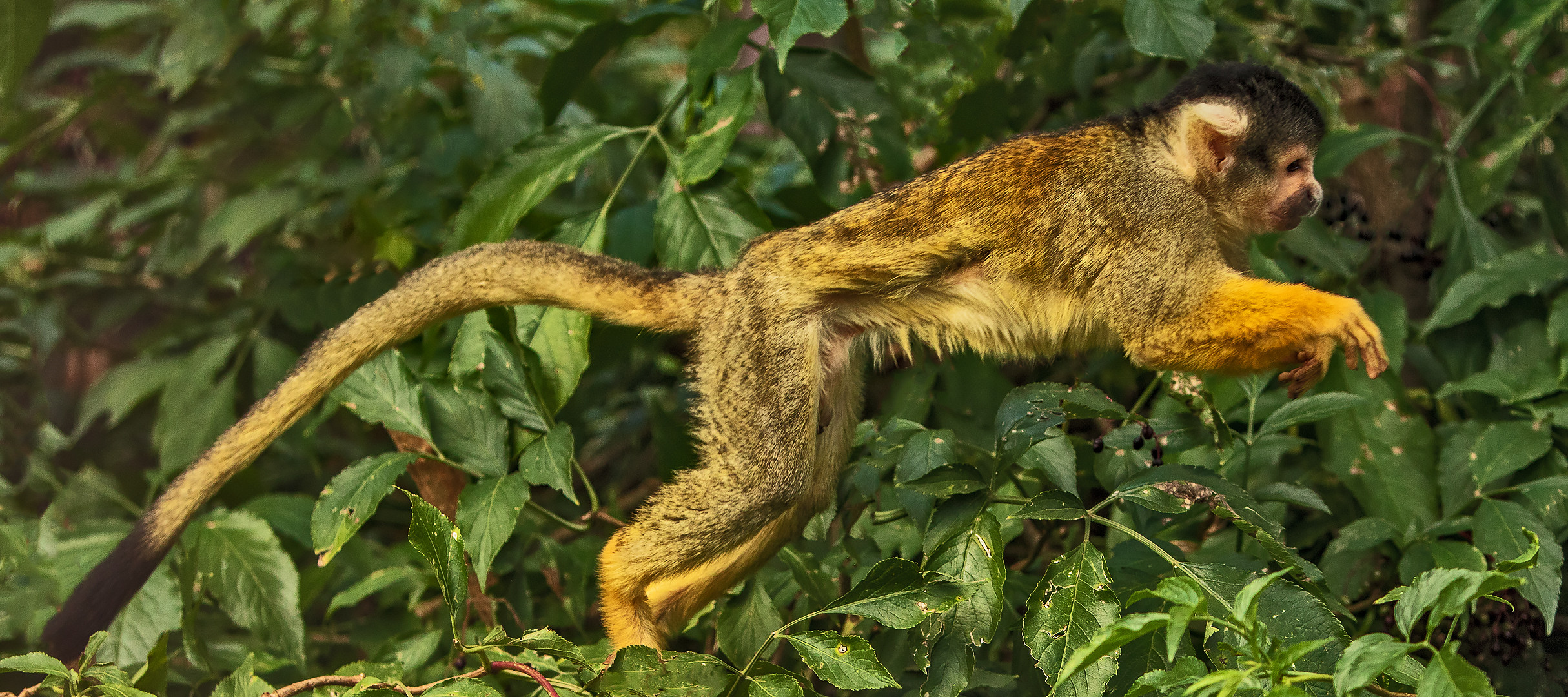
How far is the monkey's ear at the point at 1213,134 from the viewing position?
2096 mm

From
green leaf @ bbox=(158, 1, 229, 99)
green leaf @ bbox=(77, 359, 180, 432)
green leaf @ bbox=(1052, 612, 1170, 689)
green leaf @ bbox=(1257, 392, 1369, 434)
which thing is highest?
green leaf @ bbox=(158, 1, 229, 99)

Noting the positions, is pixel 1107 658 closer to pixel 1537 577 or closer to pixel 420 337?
pixel 1537 577

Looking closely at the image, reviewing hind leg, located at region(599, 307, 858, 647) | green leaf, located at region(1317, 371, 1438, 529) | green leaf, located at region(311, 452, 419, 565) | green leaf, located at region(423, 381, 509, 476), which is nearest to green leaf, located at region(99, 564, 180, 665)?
green leaf, located at region(311, 452, 419, 565)

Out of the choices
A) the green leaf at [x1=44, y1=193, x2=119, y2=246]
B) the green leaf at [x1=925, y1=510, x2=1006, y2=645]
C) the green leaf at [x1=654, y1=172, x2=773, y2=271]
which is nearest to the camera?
the green leaf at [x1=925, y1=510, x2=1006, y2=645]

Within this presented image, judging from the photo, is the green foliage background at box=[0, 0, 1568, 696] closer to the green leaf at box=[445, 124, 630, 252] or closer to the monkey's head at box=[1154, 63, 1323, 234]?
the green leaf at box=[445, 124, 630, 252]

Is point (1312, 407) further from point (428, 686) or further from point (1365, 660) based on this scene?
point (428, 686)

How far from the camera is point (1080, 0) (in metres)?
2.61

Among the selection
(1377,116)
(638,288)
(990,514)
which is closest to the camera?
(990,514)

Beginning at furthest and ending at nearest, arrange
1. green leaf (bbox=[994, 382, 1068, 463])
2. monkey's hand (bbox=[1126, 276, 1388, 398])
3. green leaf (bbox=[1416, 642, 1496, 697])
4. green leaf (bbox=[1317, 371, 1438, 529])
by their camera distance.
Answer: green leaf (bbox=[1317, 371, 1438, 529])
monkey's hand (bbox=[1126, 276, 1388, 398])
green leaf (bbox=[994, 382, 1068, 463])
green leaf (bbox=[1416, 642, 1496, 697])

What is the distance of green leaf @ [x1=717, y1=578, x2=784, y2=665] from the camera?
6.25 feet

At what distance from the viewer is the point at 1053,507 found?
1.65m

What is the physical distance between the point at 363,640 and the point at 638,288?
138 centimetres

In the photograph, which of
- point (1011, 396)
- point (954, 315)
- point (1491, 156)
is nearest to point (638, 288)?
point (954, 315)

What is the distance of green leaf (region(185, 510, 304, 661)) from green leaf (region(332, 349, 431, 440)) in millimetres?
483
